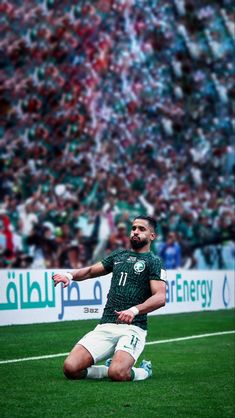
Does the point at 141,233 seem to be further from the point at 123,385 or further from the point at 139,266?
the point at 123,385

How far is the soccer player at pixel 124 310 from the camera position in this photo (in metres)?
8.60

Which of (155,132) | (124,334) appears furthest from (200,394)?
(155,132)

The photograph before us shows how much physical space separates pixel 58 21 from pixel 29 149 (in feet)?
14.4

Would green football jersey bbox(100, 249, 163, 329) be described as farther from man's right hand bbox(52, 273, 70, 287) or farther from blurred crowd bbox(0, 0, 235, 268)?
blurred crowd bbox(0, 0, 235, 268)

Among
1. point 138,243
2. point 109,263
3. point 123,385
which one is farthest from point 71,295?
point 123,385

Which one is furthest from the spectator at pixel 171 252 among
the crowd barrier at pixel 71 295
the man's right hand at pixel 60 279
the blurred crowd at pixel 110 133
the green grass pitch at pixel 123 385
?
the man's right hand at pixel 60 279

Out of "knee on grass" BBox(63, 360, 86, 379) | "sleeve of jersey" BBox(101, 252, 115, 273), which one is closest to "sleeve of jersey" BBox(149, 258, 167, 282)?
"sleeve of jersey" BBox(101, 252, 115, 273)

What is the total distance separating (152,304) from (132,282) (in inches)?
18.9

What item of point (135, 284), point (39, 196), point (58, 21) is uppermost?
point (58, 21)

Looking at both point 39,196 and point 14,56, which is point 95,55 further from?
point 39,196

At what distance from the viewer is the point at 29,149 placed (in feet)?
76.4

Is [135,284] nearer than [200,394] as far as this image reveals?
No

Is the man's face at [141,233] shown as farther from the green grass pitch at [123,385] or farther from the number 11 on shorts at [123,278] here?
the green grass pitch at [123,385]

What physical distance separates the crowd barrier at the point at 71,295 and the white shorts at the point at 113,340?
3.43 m
